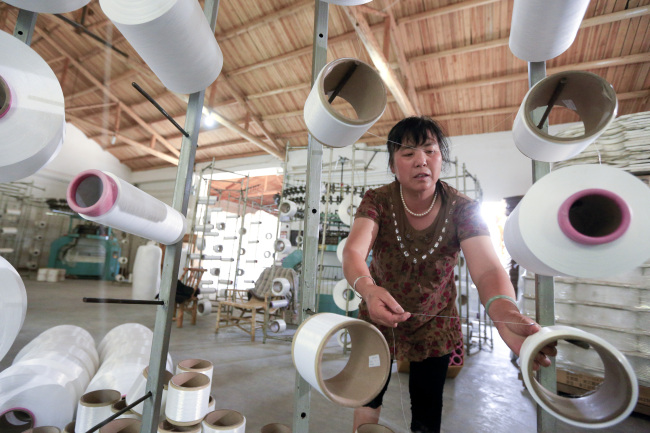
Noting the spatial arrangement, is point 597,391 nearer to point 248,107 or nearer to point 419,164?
Answer: point 419,164

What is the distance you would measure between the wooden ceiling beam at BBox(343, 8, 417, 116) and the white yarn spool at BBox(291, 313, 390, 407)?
3252mm

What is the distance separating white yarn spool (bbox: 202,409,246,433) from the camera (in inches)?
44.6

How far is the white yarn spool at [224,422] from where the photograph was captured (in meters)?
1.13

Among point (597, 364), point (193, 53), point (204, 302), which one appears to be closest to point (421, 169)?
point (193, 53)

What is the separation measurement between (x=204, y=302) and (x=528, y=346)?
4.61m

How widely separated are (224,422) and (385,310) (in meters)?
1.07

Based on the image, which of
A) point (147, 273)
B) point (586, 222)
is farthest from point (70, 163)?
point (586, 222)

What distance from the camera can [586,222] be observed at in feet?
1.53

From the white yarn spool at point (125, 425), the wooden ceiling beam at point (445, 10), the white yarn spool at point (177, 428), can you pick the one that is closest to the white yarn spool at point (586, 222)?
the white yarn spool at point (177, 428)

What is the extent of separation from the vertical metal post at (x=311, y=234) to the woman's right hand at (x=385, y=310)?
12.7 inches

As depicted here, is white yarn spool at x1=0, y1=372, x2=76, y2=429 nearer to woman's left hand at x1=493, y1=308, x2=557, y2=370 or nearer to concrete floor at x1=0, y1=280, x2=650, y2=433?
concrete floor at x1=0, y1=280, x2=650, y2=433

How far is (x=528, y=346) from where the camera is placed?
468 mm

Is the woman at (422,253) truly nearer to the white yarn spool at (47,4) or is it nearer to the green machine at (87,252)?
the white yarn spool at (47,4)

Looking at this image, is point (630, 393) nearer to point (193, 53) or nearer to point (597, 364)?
point (193, 53)
